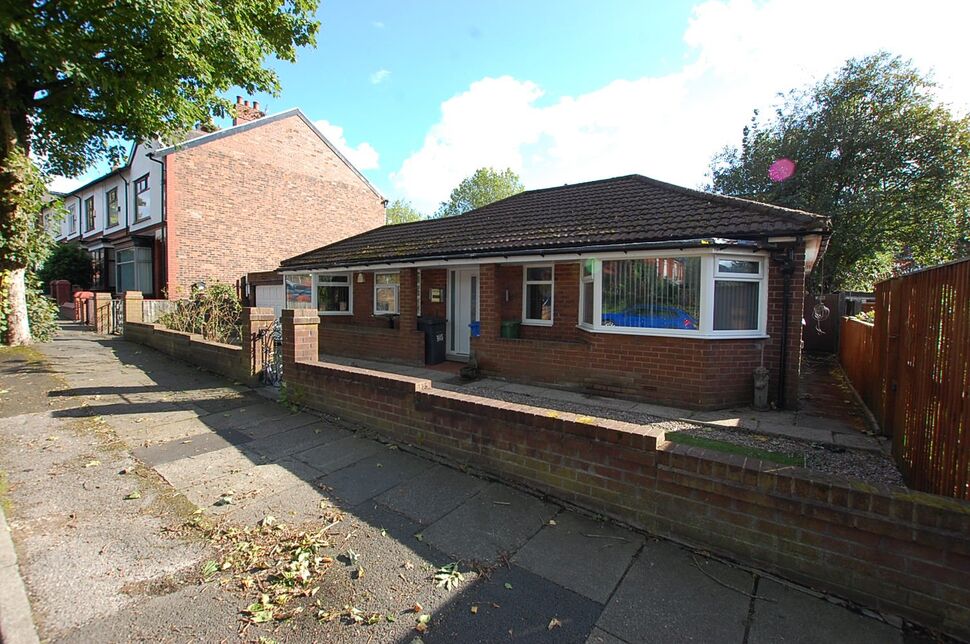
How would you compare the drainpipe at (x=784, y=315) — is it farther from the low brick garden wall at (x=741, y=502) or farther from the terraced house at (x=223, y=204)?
the terraced house at (x=223, y=204)

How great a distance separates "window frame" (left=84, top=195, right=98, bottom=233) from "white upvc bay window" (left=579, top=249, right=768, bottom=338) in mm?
30306

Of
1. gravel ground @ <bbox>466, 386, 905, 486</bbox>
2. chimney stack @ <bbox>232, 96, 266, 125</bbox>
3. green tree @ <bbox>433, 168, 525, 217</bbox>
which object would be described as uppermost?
green tree @ <bbox>433, 168, 525, 217</bbox>

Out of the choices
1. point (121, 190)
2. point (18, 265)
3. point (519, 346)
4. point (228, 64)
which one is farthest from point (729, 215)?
point (121, 190)

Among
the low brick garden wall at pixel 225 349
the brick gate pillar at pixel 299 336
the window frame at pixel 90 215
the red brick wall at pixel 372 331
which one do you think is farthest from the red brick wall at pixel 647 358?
the window frame at pixel 90 215

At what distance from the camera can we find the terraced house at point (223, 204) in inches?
705

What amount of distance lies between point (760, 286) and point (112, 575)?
8.33m

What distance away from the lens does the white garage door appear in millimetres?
16328

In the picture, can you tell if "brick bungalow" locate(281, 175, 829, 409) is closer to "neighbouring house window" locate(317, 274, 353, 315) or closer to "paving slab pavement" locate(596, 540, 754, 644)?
"neighbouring house window" locate(317, 274, 353, 315)

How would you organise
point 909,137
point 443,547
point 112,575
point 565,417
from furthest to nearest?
point 909,137
point 565,417
point 443,547
point 112,575

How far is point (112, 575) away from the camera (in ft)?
8.82

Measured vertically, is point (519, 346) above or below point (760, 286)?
below

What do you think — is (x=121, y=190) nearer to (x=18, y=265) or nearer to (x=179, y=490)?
(x=18, y=265)

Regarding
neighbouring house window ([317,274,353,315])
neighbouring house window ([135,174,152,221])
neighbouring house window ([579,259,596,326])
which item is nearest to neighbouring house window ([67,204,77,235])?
neighbouring house window ([135,174,152,221])

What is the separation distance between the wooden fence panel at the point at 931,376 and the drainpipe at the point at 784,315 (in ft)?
4.86
